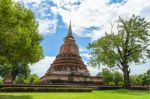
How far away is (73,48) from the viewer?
97188 mm

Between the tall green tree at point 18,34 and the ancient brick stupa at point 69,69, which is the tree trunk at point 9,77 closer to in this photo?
the ancient brick stupa at point 69,69

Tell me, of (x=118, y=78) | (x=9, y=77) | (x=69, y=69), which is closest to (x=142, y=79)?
(x=118, y=78)

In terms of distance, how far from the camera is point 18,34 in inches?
1121

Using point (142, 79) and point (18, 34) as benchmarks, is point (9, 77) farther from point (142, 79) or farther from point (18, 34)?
point (142, 79)

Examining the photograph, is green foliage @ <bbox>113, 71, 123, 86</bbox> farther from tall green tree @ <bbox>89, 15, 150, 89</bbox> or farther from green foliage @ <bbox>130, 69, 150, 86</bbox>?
tall green tree @ <bbox>89, 15, 150, 89</bbox>

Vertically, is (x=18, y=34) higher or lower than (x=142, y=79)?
higher

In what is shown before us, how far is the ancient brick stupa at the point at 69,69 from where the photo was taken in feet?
262

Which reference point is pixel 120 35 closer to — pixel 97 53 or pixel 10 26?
pixel 97 53

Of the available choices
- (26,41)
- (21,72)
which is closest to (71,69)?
(21,72)

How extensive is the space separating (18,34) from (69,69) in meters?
59.8

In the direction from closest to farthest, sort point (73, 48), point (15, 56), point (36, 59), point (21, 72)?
1. point (15, 56)
2. point (36, 59)
3. point (21, 72)
4. point (73, 48)

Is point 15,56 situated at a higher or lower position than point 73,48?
lower

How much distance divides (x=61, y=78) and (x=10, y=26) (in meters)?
52.1

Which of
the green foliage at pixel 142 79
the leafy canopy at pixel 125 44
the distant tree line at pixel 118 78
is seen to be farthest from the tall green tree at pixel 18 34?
the green foliage at pixel 142 79
